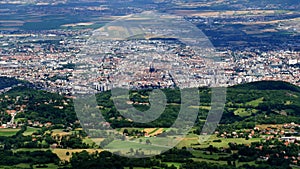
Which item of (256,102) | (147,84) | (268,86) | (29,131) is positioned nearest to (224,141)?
(256,102)

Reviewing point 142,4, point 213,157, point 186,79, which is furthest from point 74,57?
point 142,4

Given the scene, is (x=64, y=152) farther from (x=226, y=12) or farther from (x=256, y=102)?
(x=226, y=12)

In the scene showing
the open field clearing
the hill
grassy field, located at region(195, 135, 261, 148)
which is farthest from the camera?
the open field clearing

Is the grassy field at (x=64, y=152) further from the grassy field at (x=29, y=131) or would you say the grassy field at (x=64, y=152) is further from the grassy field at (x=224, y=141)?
the grassy field at (x=224, y=141)

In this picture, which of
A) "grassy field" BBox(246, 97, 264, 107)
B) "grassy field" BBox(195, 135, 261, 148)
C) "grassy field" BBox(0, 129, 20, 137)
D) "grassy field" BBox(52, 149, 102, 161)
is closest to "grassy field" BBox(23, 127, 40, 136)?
"grassy field" BBox(0, 129, 20, 137)

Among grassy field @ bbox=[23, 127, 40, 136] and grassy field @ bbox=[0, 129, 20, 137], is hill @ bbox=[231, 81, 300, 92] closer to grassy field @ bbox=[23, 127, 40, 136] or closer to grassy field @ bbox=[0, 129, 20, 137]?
grassy field @ bbox=[23, 127, 40, 136]

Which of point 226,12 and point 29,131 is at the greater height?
point 226,12

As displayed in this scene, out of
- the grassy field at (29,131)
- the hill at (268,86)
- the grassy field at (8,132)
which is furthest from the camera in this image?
the hill at (268,86)

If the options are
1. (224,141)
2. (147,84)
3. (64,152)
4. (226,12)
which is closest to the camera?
(64,152)

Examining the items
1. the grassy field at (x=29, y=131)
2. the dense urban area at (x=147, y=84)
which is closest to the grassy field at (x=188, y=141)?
the dense urban area at (x=147, y=84)

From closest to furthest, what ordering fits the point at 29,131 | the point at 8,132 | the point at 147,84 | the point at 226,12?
the point at 8,132
the point at 29,131
the point at 147,84
the point at 226,12

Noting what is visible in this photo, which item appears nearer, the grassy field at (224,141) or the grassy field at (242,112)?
the grassy field at (224,141)

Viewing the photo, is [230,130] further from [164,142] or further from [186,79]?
[186,79]
